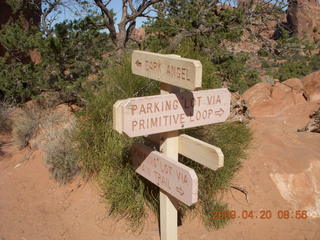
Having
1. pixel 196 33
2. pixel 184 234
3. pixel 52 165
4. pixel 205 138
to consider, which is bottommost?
pixel 184 234

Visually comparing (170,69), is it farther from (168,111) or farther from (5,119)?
(5,119)

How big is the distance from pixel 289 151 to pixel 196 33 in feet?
11.3

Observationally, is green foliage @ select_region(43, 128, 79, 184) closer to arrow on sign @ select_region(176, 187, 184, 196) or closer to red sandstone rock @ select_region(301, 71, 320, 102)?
arrow on sign @ select_region(176, 187, 184, 196)

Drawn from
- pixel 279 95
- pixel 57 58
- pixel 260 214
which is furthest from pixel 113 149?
pixel 279 95

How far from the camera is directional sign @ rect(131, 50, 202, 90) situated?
2.49m

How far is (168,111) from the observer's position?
8.93 ft

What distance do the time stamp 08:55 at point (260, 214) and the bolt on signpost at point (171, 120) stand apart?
2.65 ft

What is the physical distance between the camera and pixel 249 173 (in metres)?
4.29

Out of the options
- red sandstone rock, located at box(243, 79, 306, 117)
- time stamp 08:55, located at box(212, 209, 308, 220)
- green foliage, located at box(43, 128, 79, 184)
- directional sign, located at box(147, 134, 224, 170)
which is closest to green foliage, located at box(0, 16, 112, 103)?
green foliage, located at box(43, 128, 79, 184)

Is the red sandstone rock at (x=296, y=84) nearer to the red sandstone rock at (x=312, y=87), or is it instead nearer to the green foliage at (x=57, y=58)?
the red sandstone rock at (x=312, y=87)

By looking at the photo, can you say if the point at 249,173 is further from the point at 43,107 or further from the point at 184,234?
the point at 43,107

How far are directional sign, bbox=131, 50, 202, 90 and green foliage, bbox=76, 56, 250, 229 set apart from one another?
3.52 ft

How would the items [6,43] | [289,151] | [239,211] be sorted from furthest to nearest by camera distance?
[6,43] < [289,151] < [239,211]

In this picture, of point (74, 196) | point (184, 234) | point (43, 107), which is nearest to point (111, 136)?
point (74, 196)
